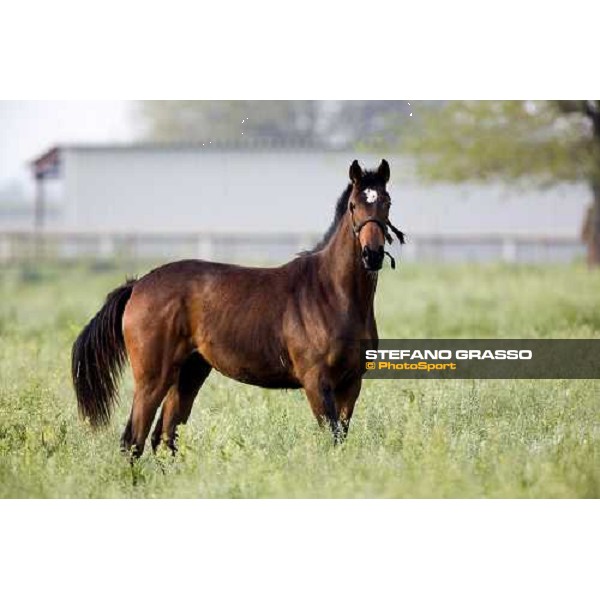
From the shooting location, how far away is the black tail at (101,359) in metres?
6.91

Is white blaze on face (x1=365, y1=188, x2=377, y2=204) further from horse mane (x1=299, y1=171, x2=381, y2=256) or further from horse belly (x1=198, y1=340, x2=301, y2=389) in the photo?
horse belly (x1=198, y1=340, x2=301, y2=389)

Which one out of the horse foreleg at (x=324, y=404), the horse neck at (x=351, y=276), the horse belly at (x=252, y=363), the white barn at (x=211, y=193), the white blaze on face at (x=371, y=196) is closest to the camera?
the white blaze on face at (x=371, y=196)

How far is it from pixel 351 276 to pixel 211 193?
2.12 metres

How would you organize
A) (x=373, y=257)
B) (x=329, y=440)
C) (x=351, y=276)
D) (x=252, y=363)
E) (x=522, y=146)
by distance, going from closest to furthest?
(x=373, y=257) → (x=329, y=440) → (x=351, y=276) → (x=252, y=363) → (x=522, y=146)

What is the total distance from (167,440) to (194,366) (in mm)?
519

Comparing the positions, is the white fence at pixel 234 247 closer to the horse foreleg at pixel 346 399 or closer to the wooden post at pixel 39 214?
the wooden post at pixel 39 214

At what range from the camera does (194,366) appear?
7.04 m

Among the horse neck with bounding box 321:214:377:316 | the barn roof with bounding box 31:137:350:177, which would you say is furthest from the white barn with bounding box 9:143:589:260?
the horse neck with bounding box 321:214:377:316

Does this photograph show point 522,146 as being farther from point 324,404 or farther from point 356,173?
point 324,404

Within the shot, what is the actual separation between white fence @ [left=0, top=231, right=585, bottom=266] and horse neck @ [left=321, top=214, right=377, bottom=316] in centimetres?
143

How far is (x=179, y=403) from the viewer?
22.9 ft

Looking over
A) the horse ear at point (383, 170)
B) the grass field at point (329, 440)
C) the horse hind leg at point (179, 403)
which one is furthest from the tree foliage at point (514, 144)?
the horse hind leg at point (179, 403)

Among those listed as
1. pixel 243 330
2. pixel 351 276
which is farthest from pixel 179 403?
pixel 351 276

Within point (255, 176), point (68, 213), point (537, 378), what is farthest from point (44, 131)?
point (537, 378)
